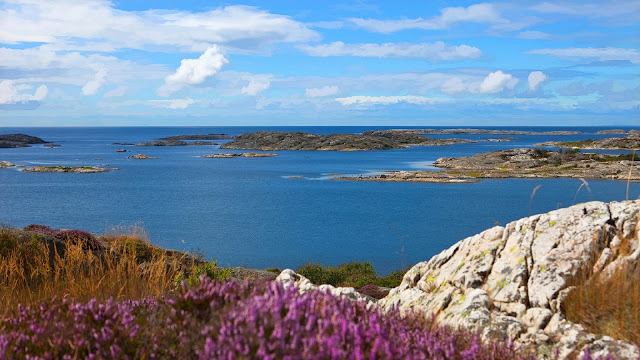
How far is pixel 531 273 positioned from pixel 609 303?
1333 mm

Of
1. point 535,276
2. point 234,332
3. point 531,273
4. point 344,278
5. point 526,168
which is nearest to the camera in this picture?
point 234,332

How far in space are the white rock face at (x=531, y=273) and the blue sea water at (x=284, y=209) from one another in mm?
26927

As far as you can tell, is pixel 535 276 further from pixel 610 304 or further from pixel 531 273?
pixel 610 304

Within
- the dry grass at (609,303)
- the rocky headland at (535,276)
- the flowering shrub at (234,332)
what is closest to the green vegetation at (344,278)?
the rocky headland at (535,276)

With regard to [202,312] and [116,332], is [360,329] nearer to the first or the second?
[202,312]

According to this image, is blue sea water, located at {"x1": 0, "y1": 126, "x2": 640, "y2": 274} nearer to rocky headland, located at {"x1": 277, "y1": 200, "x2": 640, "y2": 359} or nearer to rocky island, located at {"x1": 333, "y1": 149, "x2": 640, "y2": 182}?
rocky island, located at {"x1": 333, "y1": 149, "x2": 640, "y2": 182}

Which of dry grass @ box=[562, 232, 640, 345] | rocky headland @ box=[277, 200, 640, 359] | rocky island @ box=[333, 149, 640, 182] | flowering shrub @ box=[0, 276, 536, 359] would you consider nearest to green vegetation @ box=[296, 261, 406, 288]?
rocky headland @ box=[277, 200, 640, 359]

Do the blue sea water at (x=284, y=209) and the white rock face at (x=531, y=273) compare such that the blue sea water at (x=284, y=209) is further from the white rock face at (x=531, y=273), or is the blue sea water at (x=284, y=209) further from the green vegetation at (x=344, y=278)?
the white rock face at (x=531, y=273)

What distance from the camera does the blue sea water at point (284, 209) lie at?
50312 mm

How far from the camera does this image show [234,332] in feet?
11.2

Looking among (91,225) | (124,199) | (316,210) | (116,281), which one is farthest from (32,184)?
(116,281)

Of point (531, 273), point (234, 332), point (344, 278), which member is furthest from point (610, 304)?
point (344, 278)

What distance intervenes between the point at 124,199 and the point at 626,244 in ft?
263

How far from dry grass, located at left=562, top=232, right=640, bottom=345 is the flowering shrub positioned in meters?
1.90
